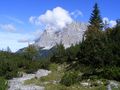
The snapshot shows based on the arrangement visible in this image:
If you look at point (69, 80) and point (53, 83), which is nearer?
point (69, 80)

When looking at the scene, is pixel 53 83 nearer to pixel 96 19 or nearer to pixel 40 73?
pixel 40 73

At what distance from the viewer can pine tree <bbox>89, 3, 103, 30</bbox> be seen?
188 ft

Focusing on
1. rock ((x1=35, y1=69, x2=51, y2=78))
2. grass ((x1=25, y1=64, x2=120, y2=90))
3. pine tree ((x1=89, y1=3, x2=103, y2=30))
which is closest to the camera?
grass ((x1=25, y1=64, x2=120, y2=90))

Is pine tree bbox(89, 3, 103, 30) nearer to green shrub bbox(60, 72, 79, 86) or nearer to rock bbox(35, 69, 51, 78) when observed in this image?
rock bbox(35, 69, 51, 78)

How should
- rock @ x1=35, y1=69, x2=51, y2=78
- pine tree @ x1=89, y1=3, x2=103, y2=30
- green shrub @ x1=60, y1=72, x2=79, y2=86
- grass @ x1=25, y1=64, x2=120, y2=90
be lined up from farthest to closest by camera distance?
pine tree @ x1=89, y1=3, x2=103, y2=30 → rock @ x1=35, y1=69, x2=51, y2=78 → green shrub @ x1=60, y1=72, x2=79, y2=86 → grass @ x1=25, y1=64, x2=120, y2=90

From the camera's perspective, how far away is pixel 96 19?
58.9 m

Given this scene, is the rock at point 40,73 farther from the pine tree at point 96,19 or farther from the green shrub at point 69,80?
the pine tree at point 96,19

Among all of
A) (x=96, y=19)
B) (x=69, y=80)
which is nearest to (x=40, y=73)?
(x=69, y=80)

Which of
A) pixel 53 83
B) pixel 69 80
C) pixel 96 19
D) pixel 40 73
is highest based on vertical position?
pixel 96 19

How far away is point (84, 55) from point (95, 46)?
5.82 feet

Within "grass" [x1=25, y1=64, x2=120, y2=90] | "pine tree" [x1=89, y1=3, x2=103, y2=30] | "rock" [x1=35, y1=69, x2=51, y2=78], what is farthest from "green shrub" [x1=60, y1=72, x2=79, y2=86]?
"pine tree" [x1=89, y1=3, x2=103, y2=30]

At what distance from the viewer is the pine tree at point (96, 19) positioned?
57312mm

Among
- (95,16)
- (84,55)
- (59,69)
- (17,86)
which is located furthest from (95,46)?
(95,16)

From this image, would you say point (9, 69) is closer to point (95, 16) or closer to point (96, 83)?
point (96, 83)
